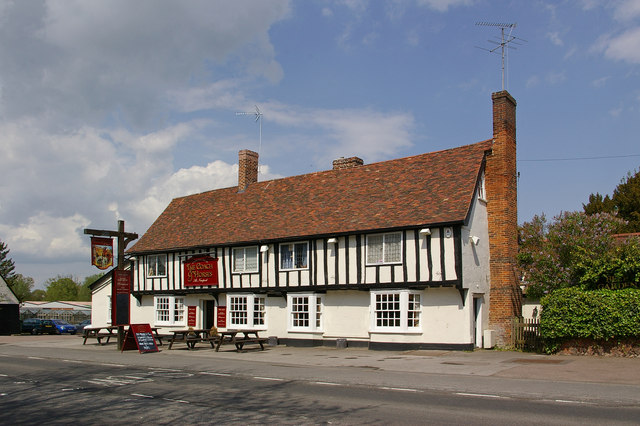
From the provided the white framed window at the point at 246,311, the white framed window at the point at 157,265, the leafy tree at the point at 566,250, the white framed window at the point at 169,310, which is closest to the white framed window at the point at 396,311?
the leafy tree at the point at 566,250

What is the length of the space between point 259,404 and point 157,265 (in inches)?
869

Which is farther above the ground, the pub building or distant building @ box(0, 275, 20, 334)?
the pub building

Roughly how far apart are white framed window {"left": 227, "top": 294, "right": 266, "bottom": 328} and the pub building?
51 mm

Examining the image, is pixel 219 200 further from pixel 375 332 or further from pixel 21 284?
pixel 21 284

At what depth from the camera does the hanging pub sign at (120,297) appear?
24.2 m

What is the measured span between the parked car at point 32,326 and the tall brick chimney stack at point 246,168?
68.6ft

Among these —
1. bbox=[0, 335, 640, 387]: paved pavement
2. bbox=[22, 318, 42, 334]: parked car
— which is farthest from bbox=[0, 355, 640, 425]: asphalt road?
bbox=[22, 318, 42, 334]: parked car

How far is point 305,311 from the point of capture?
25031mm

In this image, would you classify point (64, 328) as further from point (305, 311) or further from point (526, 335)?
point (526, 335)

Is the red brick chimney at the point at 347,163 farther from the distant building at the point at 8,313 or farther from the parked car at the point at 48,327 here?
the distant building at the point at 8,313

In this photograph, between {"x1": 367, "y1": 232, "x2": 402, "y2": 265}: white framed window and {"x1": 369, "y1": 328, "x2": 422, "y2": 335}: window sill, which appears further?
{"x1": 367, "y1": 232, "x2": 402, "y2": 265}: white framed window

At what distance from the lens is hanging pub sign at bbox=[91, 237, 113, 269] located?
79.5 ft

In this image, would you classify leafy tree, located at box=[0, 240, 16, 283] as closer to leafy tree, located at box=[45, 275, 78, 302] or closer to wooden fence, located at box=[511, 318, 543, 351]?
leafy tree, located at box=[45, 275, 78, 302]

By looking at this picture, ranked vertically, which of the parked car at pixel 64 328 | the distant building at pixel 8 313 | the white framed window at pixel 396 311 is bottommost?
the parked car at pixel 64 328
